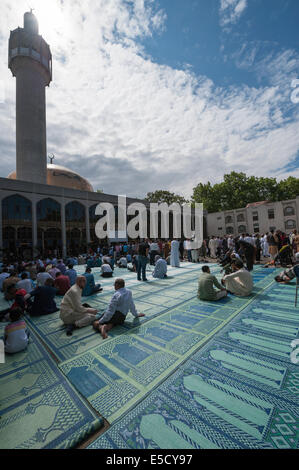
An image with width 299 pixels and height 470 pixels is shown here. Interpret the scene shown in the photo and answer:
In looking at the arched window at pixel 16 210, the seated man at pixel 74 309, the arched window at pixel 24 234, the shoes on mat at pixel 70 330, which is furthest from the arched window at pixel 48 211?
the shoes on mat at pixel 70 330

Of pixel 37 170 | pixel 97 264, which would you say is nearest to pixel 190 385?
pixel 97 264

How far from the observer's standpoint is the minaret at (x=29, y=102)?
20797 millimetres

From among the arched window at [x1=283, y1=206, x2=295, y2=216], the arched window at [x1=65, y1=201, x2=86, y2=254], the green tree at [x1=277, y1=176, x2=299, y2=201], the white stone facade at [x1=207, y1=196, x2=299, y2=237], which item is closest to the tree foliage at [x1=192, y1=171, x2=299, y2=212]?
the green tree at [x1=277, y1=176, x2=299, y2=201]

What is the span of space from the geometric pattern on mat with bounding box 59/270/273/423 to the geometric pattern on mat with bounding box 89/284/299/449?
145 millimetres

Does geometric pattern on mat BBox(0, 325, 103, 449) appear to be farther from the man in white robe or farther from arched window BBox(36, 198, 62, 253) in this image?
arched window BBox(36, 198, 62, 253)

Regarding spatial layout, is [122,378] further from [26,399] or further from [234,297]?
[234,297]

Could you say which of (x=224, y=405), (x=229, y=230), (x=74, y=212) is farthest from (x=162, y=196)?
(x=224, y=405)

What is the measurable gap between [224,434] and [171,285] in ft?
16.4

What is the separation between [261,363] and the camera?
2.37m

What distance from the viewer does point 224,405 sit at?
5.92 feet

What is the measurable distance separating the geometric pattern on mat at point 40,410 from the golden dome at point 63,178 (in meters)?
28.4

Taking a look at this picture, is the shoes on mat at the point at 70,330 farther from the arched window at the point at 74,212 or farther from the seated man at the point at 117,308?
the arched window at the point at 74,212

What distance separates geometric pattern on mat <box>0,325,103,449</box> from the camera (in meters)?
1.57

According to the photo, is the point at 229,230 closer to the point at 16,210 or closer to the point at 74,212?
the point at 74,212
